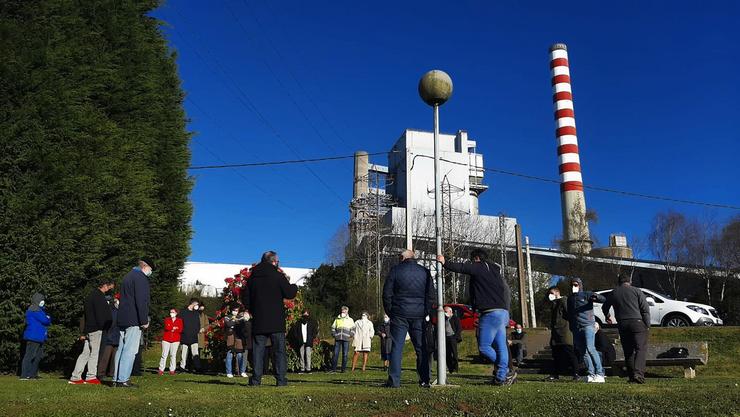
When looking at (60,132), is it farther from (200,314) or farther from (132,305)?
(200,314)

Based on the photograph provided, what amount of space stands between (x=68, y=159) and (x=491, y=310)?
28.7ft

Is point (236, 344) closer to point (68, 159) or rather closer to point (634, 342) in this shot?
point (68, 159)

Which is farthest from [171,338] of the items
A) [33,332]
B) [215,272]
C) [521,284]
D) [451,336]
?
[215,272]

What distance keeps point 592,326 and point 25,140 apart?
11049mm

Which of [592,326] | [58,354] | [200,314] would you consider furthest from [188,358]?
[592,326]

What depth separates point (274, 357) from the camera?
871 cm

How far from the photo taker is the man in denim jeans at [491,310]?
873 centimetres

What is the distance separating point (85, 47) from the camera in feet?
43.3

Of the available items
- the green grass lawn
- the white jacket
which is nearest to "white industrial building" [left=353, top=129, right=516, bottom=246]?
the white jacket

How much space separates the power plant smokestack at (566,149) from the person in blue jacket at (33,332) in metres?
47.7

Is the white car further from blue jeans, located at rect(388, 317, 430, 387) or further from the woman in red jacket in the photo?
blue jeans, located at rect(388, 317, 430, 387)

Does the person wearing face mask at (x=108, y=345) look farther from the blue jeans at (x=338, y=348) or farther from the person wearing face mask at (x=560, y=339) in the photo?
the person wearing face mask at (x=560, y=339)

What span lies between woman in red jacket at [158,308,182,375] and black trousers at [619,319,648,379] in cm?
1024

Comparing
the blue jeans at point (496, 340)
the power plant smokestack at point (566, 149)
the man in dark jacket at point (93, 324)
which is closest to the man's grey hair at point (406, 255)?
the blue jeans at point (496, 340)
